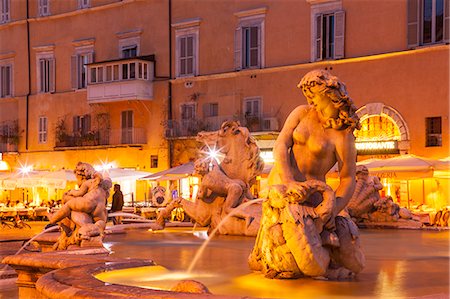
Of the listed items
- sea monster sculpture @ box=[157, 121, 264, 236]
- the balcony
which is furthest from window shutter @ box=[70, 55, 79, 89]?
sea monster sculpture @ box=[157, 121, 264, 236]

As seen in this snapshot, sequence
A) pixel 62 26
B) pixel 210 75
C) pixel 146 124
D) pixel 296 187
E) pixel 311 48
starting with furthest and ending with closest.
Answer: pixel 62 26, pixel 146 124, pixel 210 75, pixel 311 48, pixel 296 187

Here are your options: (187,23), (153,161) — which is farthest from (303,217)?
(153,161)

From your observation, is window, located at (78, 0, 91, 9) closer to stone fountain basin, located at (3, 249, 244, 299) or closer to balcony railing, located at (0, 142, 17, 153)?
balcony railing, located at (0, 142, 17, 153)

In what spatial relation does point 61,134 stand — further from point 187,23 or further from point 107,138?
point 187,23

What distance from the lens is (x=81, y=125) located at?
35.8 meters

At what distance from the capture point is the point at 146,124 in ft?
110

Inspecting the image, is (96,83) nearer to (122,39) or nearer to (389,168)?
(122,39)

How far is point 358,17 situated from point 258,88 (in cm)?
509

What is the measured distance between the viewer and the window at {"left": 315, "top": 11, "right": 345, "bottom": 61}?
27.3 meters

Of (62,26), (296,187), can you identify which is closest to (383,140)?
(62,26)

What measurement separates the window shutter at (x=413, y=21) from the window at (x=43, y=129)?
61.3 ft

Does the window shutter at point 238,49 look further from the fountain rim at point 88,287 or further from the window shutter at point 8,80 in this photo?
the fountain rim at point 88,287

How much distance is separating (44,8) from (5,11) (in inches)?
111

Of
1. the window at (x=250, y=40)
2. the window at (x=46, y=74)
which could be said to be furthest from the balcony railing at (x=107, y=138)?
the window at (x=250, y=40)
